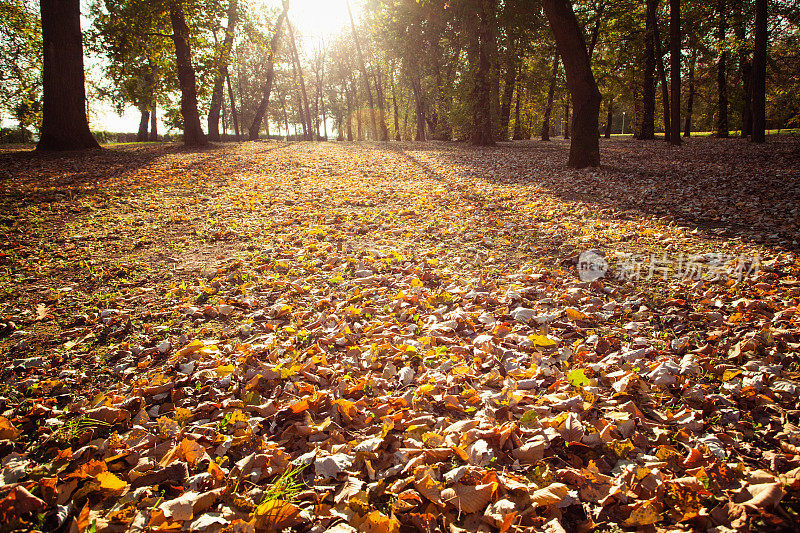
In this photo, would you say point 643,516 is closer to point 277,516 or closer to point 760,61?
point 277,516

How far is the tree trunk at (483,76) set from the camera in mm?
18656

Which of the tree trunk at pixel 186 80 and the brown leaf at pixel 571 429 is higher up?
the tree trunk at pixel 186 80

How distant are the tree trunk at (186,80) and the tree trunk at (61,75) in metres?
4.36

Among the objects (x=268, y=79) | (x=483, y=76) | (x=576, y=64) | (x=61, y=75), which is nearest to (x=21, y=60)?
(x=268, y=79)

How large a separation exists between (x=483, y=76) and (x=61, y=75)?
1651cm

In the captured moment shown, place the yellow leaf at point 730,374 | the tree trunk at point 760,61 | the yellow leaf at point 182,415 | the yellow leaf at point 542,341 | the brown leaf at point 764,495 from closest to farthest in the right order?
the brown leaf at point 764,495 → the yellow leaf at point 182,415 → the yellow leaf at point 730,374 → the yellow leaf at point 542,341 → the tree trunk at point 760,61

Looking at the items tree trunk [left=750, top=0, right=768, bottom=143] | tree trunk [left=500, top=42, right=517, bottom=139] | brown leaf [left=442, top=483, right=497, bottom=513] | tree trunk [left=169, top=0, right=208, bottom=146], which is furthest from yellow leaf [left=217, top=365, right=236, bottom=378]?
tree trunk [left=500, top=42, right=517, bottom=139]

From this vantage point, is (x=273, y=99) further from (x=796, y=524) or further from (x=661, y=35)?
(x=796, y=524)

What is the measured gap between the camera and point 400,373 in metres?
2.74

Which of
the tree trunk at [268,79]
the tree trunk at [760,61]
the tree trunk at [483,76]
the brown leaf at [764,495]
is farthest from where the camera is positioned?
the tree trunk at [268,79]

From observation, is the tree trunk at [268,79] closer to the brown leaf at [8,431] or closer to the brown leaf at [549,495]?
the brown leaf at [8,431]

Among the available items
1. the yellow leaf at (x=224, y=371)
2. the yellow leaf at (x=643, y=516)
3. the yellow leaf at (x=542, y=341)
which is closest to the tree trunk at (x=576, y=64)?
the yellow leaf at (x=542, y=341)

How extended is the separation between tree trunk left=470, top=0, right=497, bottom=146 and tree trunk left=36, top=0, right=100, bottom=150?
51.7 ft

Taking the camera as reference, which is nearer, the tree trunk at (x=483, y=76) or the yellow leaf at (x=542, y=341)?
the yellow leaf at (x=542, y=341)
